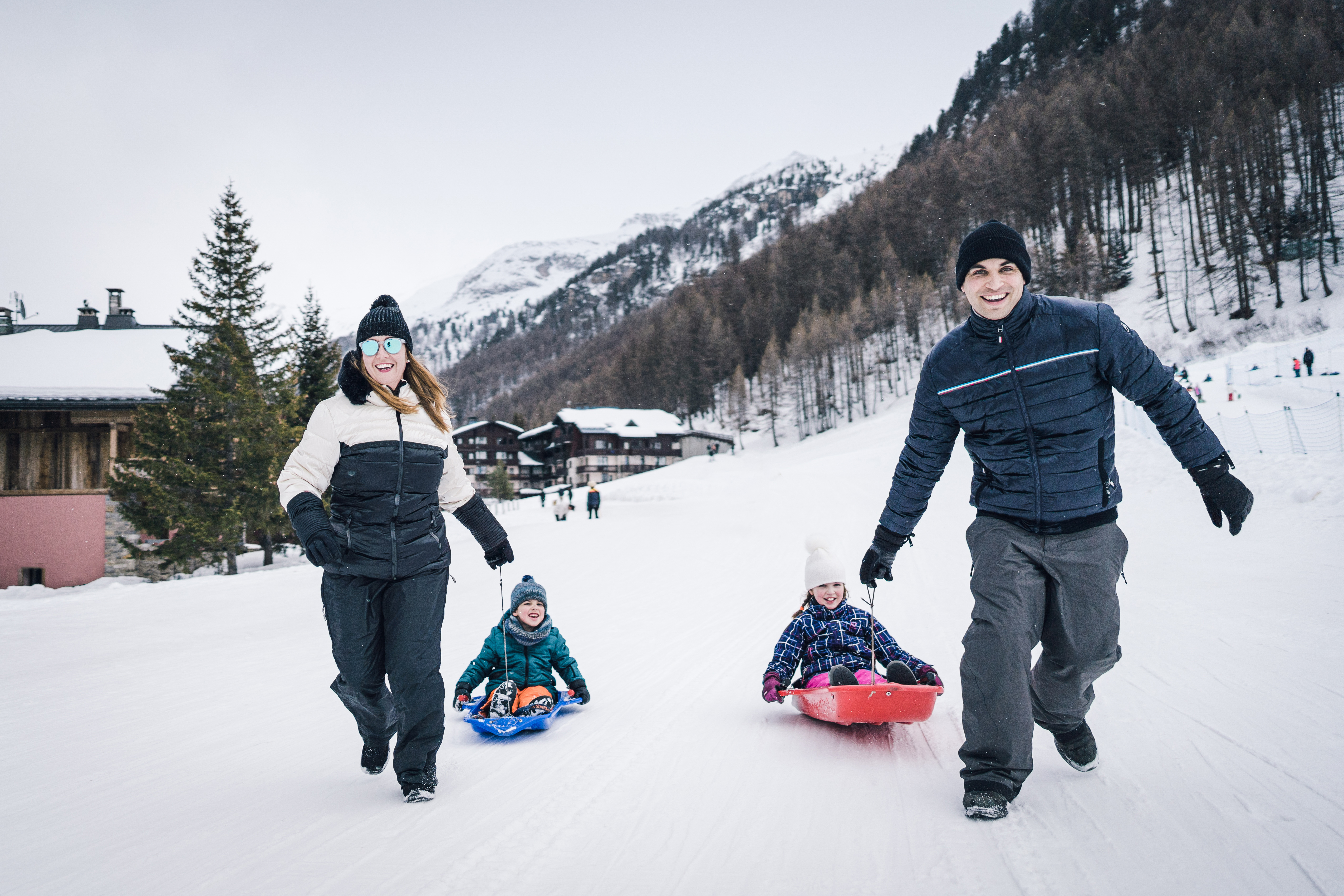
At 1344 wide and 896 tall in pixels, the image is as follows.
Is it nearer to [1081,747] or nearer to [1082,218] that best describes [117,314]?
[1081,747]

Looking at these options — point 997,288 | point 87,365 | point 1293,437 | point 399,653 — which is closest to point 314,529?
point 399,653

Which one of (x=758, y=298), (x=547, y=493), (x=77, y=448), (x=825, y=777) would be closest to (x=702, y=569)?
(x=825, y=777)

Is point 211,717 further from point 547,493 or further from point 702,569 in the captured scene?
point 547,493

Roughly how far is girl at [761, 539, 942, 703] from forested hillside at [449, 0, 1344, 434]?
28334mm

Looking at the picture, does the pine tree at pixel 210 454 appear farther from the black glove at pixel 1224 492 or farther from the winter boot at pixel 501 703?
the black glove at pixel 1224 492

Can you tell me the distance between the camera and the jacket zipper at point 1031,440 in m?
2.52

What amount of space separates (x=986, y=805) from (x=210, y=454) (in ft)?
60.8

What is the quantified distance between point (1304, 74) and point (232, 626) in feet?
226

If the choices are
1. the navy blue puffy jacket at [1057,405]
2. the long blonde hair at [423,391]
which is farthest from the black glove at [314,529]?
the navy blue puffy jacket at [1057,405]

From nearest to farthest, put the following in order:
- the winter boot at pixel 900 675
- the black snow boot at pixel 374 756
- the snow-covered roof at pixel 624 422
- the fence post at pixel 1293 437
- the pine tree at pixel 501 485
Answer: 1. the black snow boot at pixel 374 756
2. the winter boot at pixel 900 675
3. the fence post at pixel 1293 437
4. the pine tree at pixel 501 485
5. the snow-covered roof at pixel 624 422

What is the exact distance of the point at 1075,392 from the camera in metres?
2.50

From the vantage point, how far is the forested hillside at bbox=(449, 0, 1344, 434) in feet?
137

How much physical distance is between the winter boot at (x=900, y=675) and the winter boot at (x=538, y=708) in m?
1.91

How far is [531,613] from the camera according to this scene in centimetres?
414
